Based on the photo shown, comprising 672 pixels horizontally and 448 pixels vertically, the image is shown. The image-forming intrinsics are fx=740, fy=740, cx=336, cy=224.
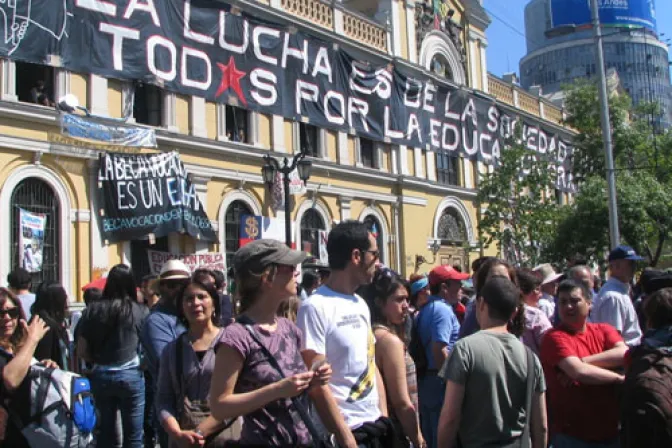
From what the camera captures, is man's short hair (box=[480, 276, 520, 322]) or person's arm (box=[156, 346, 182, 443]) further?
person's arm (box=[156, 346, 182, 443])

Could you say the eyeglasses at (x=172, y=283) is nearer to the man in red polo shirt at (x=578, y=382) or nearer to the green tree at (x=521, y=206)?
the man in red polo shirt at (x=578, y=382)

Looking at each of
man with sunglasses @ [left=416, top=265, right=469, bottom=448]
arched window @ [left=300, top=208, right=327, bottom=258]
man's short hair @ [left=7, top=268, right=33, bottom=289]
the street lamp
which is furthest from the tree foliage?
man's short hair @ [left=7, top=268, right=33, bottom=289]

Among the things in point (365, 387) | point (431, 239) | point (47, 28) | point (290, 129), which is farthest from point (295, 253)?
point (431, 239)

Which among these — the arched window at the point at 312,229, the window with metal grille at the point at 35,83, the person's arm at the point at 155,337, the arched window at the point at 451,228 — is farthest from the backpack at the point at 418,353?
the arched window at the point at 451,228

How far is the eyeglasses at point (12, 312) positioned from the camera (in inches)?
176

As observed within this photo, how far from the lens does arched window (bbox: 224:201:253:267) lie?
1888 centimetres

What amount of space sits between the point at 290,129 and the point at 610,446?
55.9 ft

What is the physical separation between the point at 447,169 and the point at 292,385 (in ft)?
83.8

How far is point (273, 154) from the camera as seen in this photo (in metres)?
20.0

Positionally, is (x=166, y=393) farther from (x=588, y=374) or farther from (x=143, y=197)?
(x=143, y=197)

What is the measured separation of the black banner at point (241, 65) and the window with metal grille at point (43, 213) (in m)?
2.60

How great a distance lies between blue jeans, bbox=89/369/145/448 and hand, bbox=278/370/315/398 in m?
3.44

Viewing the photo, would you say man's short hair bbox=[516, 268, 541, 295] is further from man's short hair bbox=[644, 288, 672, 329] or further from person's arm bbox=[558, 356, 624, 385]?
man's short hair bbox=[644, 288, 672, 329]

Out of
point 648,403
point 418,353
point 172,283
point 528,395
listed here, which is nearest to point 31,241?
point 172,283
